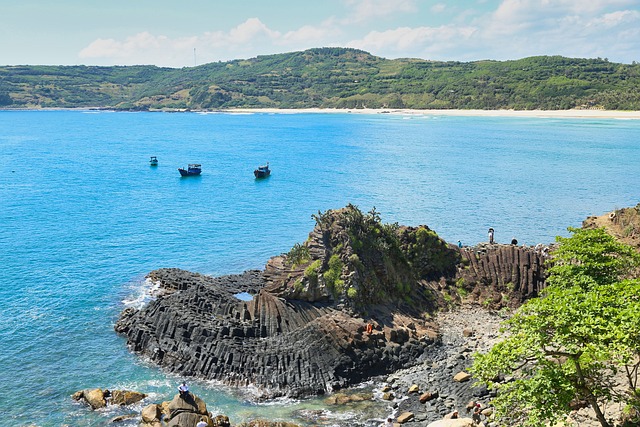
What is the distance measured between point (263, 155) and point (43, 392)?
376 ft

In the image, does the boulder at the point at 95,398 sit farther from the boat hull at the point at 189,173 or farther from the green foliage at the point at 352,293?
the boat hull at the point at 189,173

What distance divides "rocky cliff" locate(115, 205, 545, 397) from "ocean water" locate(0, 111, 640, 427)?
5.80 feet

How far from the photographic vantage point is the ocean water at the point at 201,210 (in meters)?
32.8

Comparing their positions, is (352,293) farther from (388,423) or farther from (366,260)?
(388,423)

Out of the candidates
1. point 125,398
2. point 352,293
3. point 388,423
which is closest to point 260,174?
point 352,293

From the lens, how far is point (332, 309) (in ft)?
117

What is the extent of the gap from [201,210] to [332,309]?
48.1m

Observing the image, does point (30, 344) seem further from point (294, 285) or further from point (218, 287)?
point (294, 285)

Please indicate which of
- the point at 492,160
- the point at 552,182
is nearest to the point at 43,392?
the point at 552,182

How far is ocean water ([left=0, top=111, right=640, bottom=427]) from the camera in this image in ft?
108

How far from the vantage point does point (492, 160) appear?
404 ft

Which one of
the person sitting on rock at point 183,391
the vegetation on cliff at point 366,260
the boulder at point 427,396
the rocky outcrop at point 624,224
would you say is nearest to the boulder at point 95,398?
the person sitting on rock at point 183,391

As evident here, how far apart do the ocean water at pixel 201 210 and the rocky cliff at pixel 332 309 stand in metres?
1.77

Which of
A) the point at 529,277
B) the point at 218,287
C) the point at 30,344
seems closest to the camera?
the point at 30,344
